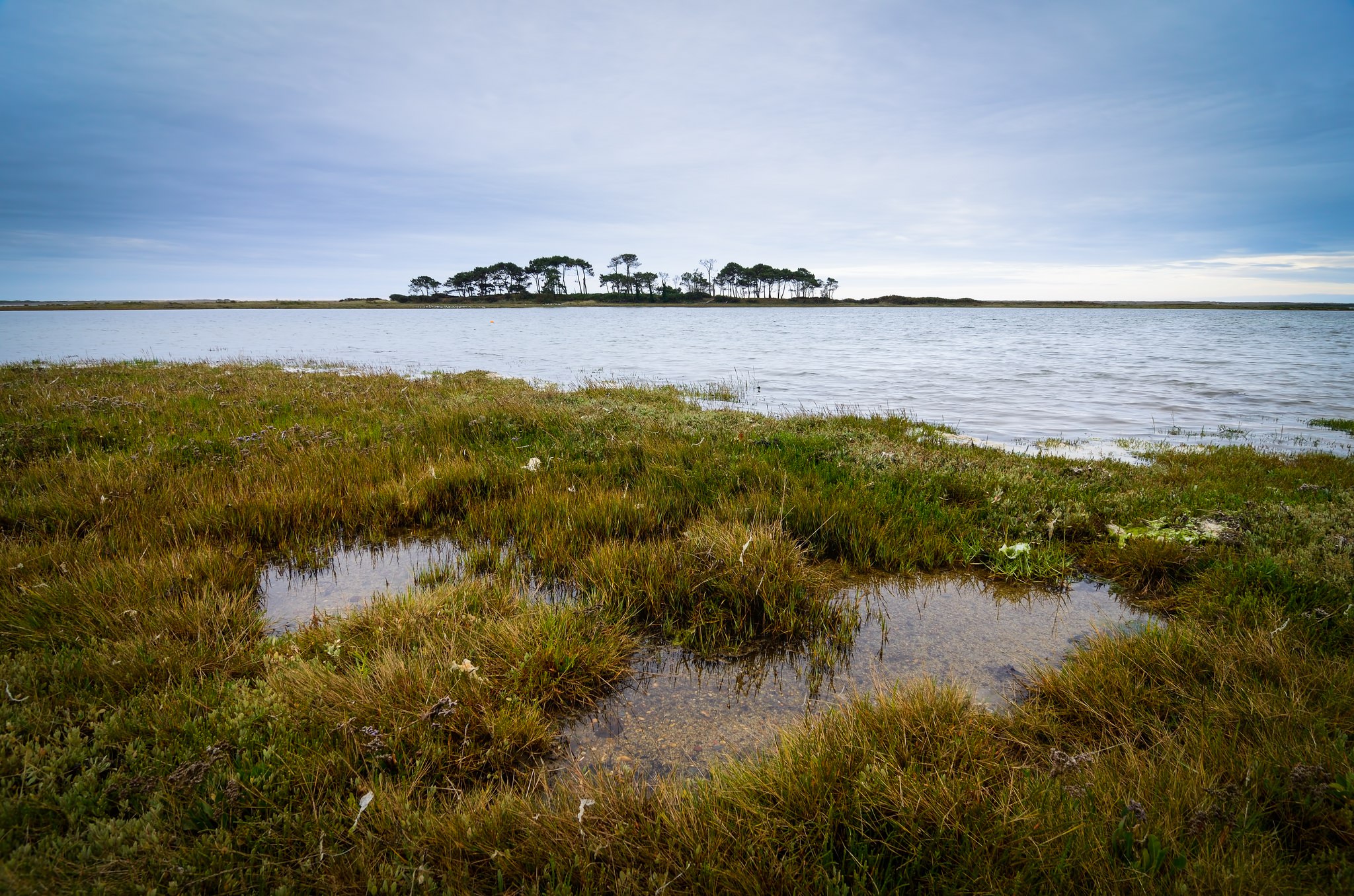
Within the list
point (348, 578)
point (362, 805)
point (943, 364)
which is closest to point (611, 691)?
point (362, 805)

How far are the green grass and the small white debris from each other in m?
0.02

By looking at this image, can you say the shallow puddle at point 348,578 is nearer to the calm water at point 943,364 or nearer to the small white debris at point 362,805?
the small white debris at point 362,805

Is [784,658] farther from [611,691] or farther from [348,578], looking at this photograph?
[348,578]

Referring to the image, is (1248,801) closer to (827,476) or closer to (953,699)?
(953,699)

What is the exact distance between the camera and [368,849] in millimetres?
2172

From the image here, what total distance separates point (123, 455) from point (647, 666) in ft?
24.6

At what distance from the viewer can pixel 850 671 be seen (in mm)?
3613

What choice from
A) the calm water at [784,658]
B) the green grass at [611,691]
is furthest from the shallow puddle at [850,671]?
the green grass at [611,691]

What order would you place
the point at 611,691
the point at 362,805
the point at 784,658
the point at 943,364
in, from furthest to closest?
the point at 943,364
the point at 784,658
the point at 611,691
the point at 362,805

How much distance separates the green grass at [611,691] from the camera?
2.11 metres

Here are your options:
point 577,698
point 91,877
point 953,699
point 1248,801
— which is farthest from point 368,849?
point 1248,801

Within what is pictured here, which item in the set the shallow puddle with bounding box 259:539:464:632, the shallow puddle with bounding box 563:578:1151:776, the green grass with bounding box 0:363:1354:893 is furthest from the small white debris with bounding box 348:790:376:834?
the shallow puddle with bounding box 259:539:464:632

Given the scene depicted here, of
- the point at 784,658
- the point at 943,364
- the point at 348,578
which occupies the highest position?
the point at 943,364

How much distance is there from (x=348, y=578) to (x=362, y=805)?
9.69 feet
